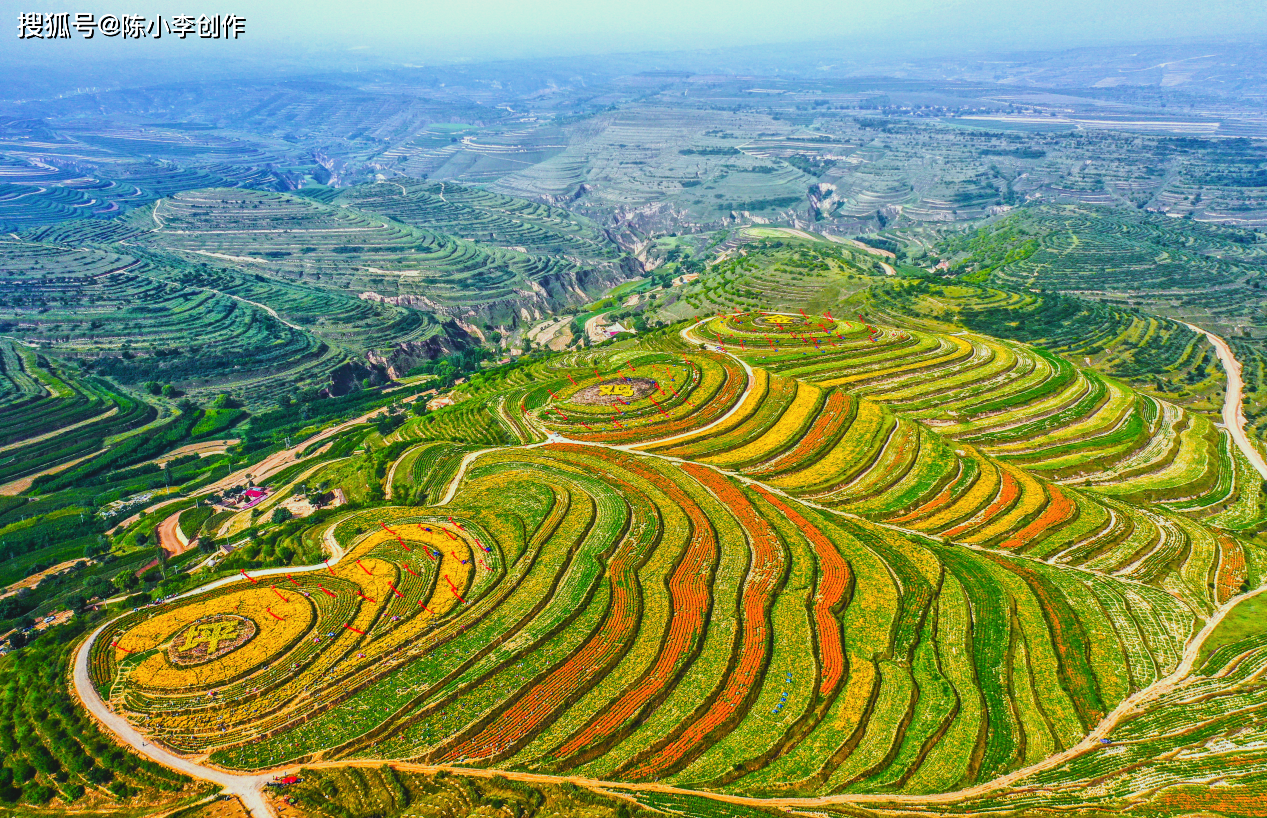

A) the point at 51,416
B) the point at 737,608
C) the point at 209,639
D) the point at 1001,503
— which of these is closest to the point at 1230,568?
the point at 1001,503

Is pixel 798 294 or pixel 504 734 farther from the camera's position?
pixel 798 294

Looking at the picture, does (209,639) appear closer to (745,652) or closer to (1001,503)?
(745,652)

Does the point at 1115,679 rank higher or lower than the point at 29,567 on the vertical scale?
higher

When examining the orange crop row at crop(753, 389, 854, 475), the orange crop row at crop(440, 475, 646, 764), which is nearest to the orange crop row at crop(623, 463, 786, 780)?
the orange crop row at crop(440, 475, 646, 764)

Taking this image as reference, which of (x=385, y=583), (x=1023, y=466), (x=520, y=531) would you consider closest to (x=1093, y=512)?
(x=1023, y=466)

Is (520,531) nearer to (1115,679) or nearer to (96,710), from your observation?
(96,710)
